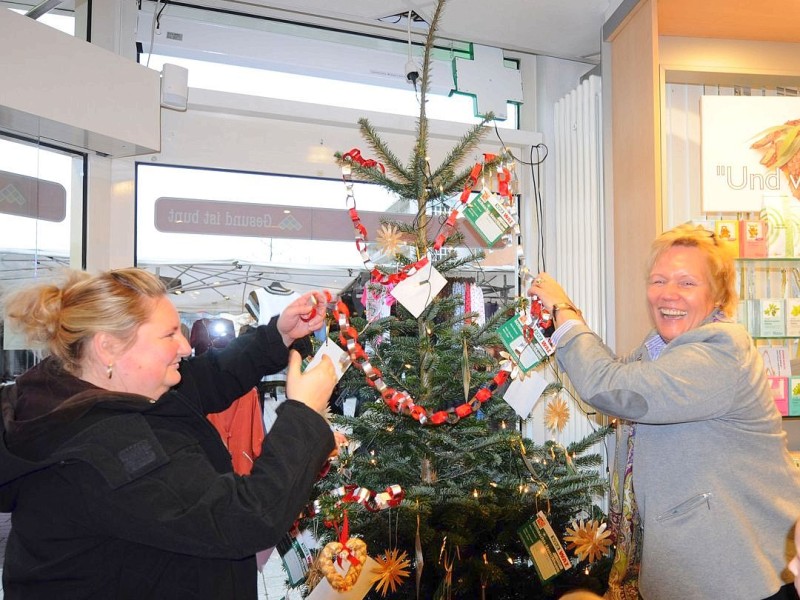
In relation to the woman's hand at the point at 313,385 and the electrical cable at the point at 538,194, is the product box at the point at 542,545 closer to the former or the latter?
the woman's hand at the point at 313,385

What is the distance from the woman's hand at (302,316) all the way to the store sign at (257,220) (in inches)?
58.9

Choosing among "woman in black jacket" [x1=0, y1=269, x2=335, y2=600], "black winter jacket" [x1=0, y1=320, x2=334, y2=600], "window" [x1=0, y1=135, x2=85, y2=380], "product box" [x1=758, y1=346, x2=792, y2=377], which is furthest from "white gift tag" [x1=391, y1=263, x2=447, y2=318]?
"product box" [x1=758, y1=346, x2=792, y2=377]

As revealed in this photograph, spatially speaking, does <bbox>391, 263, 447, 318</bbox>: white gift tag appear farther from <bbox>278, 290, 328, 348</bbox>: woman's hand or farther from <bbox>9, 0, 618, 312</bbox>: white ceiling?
<bbox>9, 0, 618, 312</bbox>: white ceiling

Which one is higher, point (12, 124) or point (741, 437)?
point (12, 124)

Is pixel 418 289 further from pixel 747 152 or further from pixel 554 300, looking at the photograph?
pixel 747 152

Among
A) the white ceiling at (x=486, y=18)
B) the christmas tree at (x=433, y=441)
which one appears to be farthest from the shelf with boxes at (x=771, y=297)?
the white ceiling at (x=486, y=18)

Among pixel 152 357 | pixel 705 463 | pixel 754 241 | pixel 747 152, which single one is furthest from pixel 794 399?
pixel 152 357

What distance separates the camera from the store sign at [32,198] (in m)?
2.71

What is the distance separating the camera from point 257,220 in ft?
11.5

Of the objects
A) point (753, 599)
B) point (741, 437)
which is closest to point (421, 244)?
point (741, 437)

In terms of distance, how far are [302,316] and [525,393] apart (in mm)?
874

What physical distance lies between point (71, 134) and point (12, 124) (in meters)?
0.23

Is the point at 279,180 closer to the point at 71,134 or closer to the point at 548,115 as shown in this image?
the point at 71,134

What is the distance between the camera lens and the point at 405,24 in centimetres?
374
